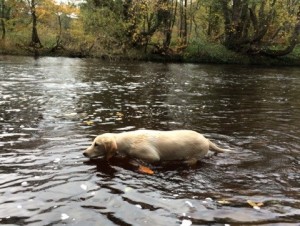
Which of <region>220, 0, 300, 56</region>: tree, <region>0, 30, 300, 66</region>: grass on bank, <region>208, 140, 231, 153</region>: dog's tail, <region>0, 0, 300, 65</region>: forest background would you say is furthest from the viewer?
<region>0, 0, 300, 65</region>: forest background

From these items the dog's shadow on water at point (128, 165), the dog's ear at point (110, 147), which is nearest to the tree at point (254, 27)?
the dog's shadow on water at point (128, 165)

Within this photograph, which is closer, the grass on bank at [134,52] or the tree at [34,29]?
the grass on bank at [134,52]

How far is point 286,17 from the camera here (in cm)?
3928

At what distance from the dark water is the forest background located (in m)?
27.0

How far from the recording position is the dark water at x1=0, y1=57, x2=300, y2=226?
20.2ft

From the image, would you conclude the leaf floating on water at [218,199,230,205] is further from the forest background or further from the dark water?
the forest background

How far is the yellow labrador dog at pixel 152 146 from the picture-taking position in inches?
337

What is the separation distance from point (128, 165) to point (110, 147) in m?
0.59

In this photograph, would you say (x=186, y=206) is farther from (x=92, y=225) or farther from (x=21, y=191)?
(x=21, y=191)

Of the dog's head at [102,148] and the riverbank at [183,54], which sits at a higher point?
the riverbank at [183,54]

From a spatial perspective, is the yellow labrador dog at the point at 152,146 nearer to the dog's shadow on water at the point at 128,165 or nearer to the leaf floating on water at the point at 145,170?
the dog's shadow on water at the point at 128,165

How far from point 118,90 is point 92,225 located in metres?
14.4

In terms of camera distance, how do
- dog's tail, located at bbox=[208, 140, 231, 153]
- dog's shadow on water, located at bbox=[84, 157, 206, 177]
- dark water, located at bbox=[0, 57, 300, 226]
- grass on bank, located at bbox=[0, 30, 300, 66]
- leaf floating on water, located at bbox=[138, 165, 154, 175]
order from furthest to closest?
grass on bank, located at bbox=[0, 30, 300, 66]
dog's tail, located at bbox=[208, 140, 231, 153]
dog's shadow on water, located at bbox=[84, 157, 206, 177]
leaf floating on water, located at bbox=[138, 165, 154, 175]
dark water, located at bbox=[0, 57, 300, 226]

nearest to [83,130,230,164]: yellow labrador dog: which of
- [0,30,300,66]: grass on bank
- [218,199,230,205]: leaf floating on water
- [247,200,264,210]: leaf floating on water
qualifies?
[218,199,230,205]: leaf floating on water
